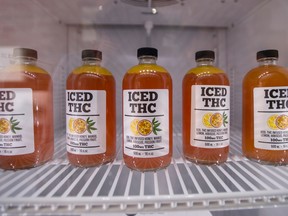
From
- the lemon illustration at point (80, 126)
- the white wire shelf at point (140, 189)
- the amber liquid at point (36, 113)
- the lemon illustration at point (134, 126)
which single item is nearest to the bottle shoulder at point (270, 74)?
the white wire shelf at point (140, 189)

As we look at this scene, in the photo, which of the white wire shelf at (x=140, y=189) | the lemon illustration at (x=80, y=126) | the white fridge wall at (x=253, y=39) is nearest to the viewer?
the white wire shelf at (x=140, y=189)

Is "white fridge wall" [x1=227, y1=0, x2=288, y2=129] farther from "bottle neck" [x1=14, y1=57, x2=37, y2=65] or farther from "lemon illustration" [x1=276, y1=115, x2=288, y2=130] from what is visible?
"bottle neck" [x1=14, y1=57, x2=37, y2=65]

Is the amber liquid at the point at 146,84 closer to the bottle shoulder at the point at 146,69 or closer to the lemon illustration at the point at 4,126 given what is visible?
the bottle shoulder at the point at 146,69

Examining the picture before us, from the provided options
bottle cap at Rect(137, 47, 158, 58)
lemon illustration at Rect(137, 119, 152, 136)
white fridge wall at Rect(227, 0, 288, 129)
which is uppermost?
white fridge wall at Rect(227, 0, 288, 129)

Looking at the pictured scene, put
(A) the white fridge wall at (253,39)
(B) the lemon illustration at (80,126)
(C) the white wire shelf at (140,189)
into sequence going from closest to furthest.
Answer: (C) the white wire shelf at (140,189)
(B) the lemon illustration at (80,126)
(A) the white fridge wall at (253,39)

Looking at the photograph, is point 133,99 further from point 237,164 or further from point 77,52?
point 77,52

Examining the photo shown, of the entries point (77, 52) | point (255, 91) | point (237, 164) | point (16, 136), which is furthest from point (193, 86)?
point (77, 52)

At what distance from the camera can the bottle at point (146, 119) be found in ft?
1.79

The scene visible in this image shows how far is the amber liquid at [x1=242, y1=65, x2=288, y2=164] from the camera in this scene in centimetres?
59

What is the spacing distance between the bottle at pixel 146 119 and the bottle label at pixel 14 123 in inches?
10.0

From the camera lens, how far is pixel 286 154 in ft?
1.94

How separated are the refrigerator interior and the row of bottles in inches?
2.2

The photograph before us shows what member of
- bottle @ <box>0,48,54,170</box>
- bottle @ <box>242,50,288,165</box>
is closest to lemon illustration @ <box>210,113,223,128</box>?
bottle @ <box>242,50,288,165</box>

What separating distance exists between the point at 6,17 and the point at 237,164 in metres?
0.83
